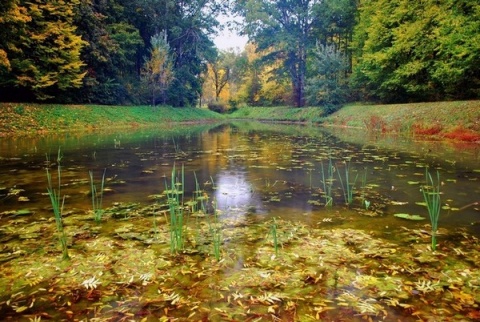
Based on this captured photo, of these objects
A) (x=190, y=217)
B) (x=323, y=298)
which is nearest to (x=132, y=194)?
(x=190, y=217)

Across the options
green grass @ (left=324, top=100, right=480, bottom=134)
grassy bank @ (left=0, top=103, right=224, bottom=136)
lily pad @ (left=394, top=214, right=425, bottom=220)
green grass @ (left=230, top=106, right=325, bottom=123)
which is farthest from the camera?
green grass @ (left=230, top=106, right=325, bottom=123)

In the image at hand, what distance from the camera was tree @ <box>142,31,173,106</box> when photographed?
28.6 metres

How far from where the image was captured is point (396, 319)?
6.20ft

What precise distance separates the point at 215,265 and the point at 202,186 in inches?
114

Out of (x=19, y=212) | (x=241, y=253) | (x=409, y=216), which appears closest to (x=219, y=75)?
(x=19, y=212)

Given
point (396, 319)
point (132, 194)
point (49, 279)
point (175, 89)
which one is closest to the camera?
point (396, 319)

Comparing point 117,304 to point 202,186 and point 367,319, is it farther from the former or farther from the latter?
point 202,186

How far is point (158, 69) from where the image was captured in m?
29.1

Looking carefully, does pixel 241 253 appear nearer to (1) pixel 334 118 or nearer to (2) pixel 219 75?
(1) pixel 334 118

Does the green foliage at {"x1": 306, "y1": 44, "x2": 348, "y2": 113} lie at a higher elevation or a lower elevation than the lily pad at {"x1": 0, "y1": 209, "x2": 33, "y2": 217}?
higher

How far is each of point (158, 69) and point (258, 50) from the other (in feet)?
43.5

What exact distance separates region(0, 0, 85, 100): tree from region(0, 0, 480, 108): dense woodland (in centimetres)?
A: 6

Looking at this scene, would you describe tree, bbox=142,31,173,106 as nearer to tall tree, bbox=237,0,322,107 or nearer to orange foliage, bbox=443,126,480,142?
tall tree, bbox=237,0,322,107

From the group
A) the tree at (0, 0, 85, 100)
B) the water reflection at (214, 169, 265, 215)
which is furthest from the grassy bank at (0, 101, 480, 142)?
the water reflection at (214, 169, 265, 215)
